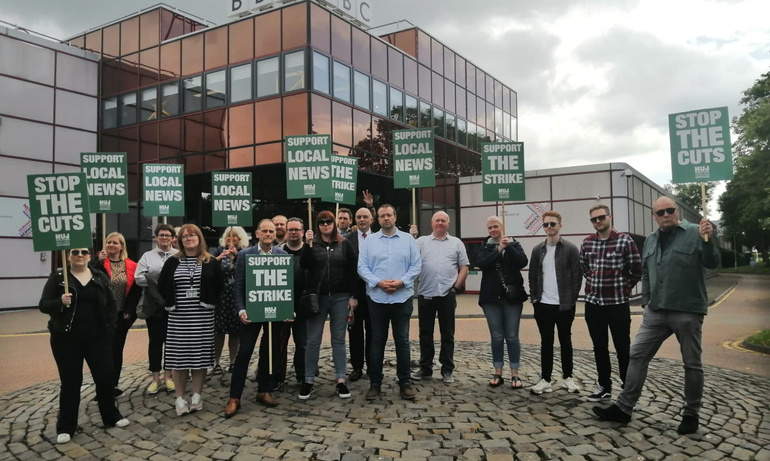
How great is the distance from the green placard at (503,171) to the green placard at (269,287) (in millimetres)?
3739

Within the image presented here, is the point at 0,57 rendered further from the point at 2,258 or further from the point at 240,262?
the point at 240,262

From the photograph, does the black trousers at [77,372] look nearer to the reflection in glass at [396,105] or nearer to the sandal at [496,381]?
the sandal at [496,381]

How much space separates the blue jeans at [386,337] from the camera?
570cm

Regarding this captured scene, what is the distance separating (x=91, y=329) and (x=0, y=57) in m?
19.8

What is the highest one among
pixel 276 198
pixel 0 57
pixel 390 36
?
pixel 390 36

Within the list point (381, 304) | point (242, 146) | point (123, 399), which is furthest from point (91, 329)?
point (242, 146)

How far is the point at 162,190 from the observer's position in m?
9.72

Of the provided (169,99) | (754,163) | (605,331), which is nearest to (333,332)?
(605,331)

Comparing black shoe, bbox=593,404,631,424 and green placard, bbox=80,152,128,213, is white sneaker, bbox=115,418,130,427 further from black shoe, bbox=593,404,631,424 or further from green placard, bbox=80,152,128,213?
black shoe, bbox=593,404,631,424

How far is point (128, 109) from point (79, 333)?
19905 millimetres

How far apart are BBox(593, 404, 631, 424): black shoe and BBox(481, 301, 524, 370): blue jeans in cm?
125

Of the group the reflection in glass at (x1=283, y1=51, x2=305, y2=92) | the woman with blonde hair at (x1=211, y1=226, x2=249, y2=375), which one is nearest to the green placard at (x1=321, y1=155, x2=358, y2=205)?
the woman with blonde hair at (x1=211, y1=226, x2=249, y2=375)

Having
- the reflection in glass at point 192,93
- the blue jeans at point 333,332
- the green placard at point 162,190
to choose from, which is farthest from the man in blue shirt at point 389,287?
the reflection in glass at point 192,93

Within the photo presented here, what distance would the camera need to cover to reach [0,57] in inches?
749
